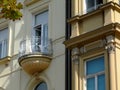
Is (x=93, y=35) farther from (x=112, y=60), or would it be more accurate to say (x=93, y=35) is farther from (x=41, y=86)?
(x=41, y=86)

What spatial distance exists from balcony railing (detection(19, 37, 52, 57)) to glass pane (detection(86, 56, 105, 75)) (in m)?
2.74

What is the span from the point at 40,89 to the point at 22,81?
1.06m

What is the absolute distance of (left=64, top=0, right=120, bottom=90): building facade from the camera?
717 inches

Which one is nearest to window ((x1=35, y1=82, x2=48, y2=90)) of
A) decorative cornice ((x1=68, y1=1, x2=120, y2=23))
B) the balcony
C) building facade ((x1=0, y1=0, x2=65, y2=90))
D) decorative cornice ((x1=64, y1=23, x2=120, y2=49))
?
building facade ((x1=0, y1=0, x2=65, y2=90))

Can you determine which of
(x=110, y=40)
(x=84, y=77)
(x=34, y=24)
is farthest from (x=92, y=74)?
(x=34, y=24)

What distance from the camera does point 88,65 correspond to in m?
19.3

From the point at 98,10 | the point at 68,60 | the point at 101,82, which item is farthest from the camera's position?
the point at 68,60

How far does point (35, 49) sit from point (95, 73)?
3.93 m

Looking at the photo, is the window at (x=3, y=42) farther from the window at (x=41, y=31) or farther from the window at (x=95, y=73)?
the window at (x=95, y=73)

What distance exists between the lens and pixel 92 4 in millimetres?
20359

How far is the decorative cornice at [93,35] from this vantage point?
59.9 feet

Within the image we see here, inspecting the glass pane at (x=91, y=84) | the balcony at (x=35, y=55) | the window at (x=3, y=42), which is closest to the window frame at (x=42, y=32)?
the balcony at (x=35, y=55)

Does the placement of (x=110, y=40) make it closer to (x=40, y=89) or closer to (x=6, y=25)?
(x=40, y=89)

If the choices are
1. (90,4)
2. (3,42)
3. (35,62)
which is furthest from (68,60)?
(3,42)
